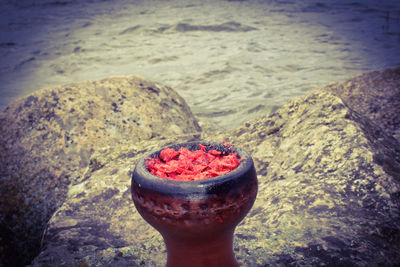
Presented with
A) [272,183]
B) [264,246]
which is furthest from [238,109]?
[264,246]

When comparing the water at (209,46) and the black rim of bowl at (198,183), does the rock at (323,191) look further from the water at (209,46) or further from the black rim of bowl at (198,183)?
the water at (209,46)

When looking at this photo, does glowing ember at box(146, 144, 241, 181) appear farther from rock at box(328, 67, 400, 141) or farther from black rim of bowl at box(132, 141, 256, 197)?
rock at box(328, 67, 400, 141)

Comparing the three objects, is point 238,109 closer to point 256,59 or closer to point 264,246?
point 256,59

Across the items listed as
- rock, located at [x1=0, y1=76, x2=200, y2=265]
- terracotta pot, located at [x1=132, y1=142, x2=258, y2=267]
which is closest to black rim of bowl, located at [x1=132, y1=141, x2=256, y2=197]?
terracotta pot, located at [x1=132, y1=142, x2=258, y2=267]

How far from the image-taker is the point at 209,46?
7.37 m

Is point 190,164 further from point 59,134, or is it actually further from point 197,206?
point 59,134

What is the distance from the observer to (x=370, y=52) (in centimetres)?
665

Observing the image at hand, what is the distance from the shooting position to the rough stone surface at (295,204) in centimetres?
146

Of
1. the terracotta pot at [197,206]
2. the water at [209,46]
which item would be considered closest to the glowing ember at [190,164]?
the terracotta pot at [197,206]

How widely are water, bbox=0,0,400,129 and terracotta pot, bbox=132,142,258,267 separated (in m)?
3.01

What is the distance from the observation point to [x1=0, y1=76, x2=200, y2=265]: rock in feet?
6.88

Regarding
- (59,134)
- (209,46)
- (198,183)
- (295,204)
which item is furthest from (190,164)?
(209,46)

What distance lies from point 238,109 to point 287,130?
95.1 inches

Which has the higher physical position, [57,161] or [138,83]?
[138,83]
